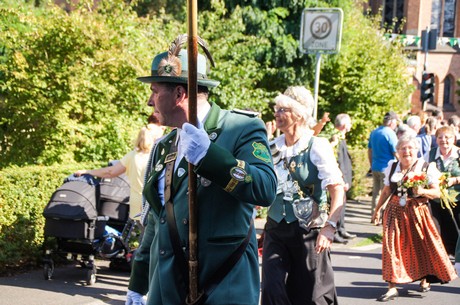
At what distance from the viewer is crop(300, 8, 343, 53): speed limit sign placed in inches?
444

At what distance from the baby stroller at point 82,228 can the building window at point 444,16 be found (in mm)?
50662

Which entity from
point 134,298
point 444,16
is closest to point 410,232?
point 134,298

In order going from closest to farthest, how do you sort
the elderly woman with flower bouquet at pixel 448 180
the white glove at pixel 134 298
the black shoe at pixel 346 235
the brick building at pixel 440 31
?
the white glove at pixel 134 298, the elderly woman with flower bouquet at pixel 448 180, the black shoe at pixel 346 235, the brick building at pixel 440 31

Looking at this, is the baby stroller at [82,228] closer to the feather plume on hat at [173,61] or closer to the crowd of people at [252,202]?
the crowd of people at [252,202]

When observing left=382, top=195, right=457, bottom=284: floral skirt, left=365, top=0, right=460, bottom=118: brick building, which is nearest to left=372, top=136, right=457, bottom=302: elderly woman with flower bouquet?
left=382, top=195, right=457, bottom=284: floral skirt

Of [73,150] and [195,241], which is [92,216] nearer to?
[73,150]

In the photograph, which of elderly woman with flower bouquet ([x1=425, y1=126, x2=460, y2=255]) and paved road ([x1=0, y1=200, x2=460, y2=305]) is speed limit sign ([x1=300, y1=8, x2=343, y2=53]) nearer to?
elderly woman with flower bouquet ([x1=425, y1=126, x2=460, y2=255])

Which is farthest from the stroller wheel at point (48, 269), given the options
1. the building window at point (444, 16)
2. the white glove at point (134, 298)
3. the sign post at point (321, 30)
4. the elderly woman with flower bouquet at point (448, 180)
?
the building window at point (444, 16)

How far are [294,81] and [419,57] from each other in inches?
1348

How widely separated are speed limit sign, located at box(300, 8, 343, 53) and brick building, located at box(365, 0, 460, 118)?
42139mm

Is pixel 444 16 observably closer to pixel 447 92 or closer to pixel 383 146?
pixel 447 92

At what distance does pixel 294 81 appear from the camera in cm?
2023

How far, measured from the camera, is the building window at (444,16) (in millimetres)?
55719

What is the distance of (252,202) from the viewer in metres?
3.09
